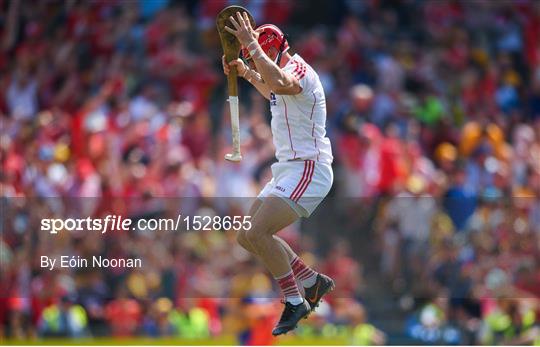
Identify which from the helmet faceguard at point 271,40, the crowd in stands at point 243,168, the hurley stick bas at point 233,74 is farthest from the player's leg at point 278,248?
the crowd in stands at point 243,168

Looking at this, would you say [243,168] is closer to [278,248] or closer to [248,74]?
[248,74]

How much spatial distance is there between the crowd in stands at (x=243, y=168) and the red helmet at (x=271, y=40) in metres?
4.39

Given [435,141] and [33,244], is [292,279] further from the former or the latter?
[435,141]

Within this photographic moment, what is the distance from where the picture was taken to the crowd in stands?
48.1ft

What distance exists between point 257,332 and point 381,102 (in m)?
4.70

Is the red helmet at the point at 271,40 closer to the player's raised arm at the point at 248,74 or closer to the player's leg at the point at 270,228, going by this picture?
the player's raised arm at the point at 248,74

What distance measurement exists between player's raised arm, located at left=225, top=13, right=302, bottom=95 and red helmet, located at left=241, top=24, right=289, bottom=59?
0.29 metres

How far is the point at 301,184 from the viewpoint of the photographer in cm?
1028

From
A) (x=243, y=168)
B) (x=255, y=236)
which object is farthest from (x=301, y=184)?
(x=243, y=168)

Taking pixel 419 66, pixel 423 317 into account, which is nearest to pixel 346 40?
pixel 419 66

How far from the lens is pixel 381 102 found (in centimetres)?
1794

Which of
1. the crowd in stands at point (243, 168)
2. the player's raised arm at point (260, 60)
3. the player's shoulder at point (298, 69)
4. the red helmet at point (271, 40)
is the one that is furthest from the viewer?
the crowd in stands at point (243, 168)

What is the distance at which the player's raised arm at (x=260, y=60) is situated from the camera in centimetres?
977

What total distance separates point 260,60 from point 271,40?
0.48m
